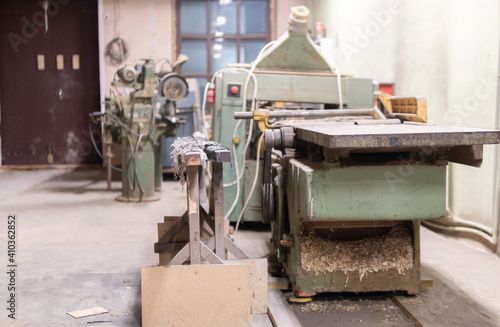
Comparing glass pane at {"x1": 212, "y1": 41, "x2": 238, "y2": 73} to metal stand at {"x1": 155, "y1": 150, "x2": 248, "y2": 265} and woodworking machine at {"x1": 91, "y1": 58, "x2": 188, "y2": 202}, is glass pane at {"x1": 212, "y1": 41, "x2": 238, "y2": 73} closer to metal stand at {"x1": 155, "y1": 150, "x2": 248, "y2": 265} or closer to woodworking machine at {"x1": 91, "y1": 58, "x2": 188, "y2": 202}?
woodworking machine at {"x1": 91, "y1": 58, "x2": 188, "y2": 202}

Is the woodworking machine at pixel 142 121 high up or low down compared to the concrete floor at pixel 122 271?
up

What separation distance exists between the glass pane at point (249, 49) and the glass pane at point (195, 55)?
539 millimetres

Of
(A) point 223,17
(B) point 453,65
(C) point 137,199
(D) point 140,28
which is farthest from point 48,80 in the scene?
(B) point 453,65

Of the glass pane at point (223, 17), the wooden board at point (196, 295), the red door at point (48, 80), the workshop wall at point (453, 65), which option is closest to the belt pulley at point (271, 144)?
the wooden board at point (196, 295)

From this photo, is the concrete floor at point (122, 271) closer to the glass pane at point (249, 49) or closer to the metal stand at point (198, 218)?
the metal stand at point (198, 218)

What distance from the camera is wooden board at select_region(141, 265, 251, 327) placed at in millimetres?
2109

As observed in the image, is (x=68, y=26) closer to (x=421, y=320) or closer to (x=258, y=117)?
(x=258, y=117)

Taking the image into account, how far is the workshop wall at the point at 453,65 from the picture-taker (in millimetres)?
3268

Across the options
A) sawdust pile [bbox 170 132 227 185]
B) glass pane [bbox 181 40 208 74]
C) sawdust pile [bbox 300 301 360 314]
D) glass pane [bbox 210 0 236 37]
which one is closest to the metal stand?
sawdust pile [bbox 170 132 227 185]

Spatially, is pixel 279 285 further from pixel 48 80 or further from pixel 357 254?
pixel 48 80

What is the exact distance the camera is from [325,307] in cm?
238

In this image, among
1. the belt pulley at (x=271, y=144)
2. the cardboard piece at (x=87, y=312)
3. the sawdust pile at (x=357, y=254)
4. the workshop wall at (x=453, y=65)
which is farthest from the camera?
the workshop wall at (x=453, y=65)

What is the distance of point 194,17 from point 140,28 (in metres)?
0.79

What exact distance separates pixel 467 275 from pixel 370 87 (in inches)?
57.4
